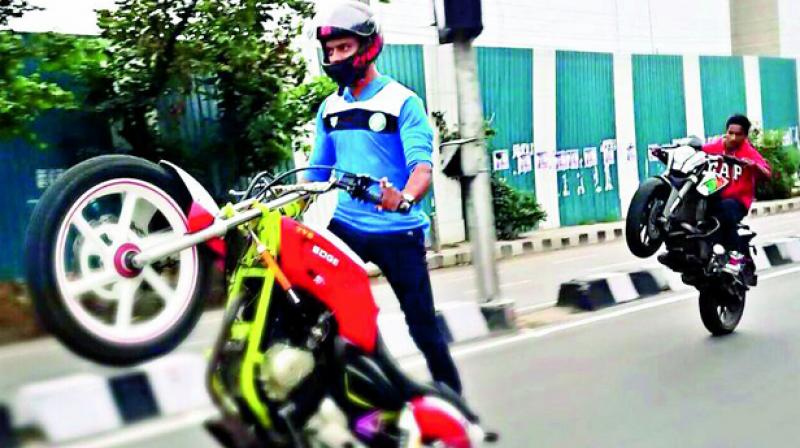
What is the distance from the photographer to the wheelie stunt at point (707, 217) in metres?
6.75

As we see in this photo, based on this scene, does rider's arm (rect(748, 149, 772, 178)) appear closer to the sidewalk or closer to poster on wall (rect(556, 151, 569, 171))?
the sidewalk

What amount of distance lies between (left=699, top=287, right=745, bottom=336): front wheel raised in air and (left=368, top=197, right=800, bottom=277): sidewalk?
6.25 metres

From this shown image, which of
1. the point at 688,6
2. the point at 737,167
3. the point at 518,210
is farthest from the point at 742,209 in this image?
the point at 688,6

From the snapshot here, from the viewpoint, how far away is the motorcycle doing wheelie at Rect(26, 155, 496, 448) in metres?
3.07

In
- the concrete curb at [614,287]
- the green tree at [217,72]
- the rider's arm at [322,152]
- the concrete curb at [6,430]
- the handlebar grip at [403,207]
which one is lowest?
the concrete curb at [614,287]

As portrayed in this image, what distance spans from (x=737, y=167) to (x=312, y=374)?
15.3 ft

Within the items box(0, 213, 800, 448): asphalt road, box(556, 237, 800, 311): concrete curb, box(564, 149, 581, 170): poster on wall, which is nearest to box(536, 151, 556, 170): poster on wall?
box(564, 149, 581, 170): poster on wall

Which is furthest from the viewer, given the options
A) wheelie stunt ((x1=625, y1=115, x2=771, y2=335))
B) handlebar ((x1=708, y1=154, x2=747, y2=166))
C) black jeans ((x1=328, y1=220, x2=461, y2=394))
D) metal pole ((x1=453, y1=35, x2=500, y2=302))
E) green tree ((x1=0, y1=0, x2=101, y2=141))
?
green tree ((x1=0, y1=0, x2=101, y2=141))

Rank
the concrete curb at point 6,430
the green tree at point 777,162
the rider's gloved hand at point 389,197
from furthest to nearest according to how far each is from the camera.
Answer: the green tree at point 777,162
the concrete curb at point 6,430
the rider's gloved hand at point 389,197

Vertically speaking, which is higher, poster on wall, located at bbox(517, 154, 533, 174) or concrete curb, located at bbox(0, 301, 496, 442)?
poster on wall, located at bbox(517, 154, 533, 174)

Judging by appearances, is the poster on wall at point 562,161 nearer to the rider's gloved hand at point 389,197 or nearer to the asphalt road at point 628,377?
the asphalt road at point 628,377

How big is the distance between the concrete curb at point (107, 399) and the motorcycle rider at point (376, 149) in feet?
5.36

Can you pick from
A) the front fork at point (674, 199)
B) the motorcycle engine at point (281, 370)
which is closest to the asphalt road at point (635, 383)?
the front fork at point (674, 199)

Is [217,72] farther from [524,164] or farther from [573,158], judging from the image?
[573,158]
